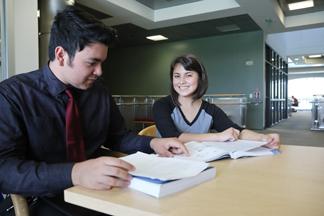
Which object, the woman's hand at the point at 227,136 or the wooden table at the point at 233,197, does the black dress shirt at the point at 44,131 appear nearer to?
the wooden table at the point at 233,197

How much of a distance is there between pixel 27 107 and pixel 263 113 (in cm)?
755

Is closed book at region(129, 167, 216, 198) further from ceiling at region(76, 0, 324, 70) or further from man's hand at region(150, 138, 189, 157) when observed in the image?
ceiling at region(76, 0, 324, 70)

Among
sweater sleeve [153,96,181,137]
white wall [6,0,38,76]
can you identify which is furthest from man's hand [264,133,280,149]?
white wall [6,0,38,76]

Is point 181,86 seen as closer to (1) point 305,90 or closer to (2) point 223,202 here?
(2) point 223,202

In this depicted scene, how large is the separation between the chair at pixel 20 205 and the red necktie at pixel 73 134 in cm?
24

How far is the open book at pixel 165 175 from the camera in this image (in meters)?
0.66

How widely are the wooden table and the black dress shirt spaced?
148mm

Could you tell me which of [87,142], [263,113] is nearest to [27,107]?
[87,142]

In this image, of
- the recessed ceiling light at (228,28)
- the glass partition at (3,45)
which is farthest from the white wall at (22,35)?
the recessed ceiling light at (228,28)

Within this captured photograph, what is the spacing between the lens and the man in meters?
0.78

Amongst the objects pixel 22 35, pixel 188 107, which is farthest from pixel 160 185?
pixel 22 35

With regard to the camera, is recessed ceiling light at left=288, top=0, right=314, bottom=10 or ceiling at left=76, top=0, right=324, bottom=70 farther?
recessed ceiling light at left=288, top=0, right=314, bottom=10

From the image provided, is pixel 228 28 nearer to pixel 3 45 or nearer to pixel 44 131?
pixel 3 45

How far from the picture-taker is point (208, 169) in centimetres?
80
